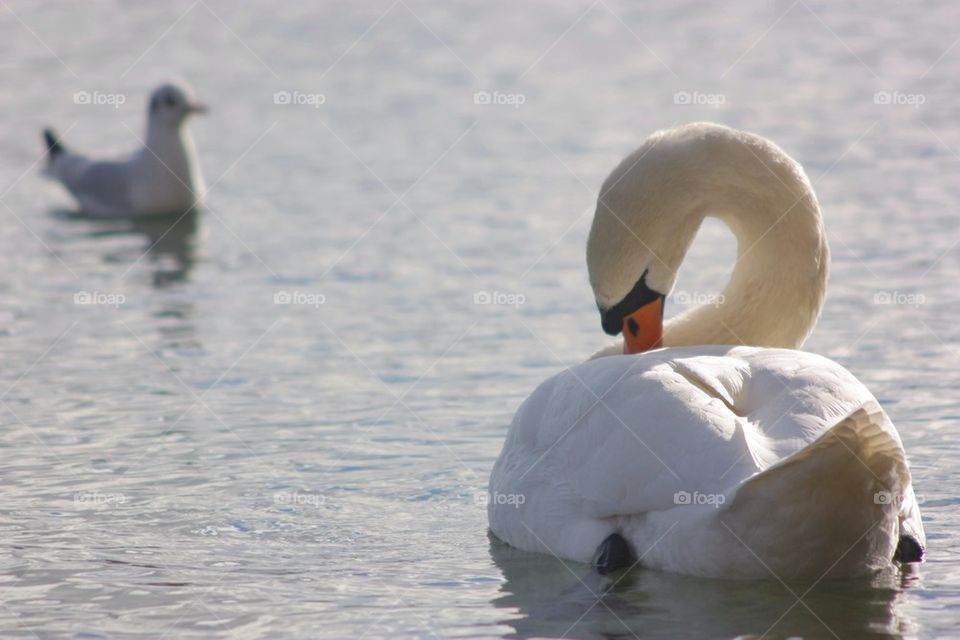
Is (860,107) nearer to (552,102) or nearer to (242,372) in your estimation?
(552,102)

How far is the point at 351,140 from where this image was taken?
17.7m

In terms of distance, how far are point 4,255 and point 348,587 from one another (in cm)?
835

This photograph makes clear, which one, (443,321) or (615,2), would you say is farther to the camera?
(615,2)

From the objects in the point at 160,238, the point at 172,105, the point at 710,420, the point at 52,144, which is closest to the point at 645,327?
the point at 710,420

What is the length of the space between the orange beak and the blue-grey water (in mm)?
1112

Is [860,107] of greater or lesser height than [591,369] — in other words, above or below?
above

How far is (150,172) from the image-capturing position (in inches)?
642

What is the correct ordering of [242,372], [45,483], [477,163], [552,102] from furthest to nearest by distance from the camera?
[552,102] → [477,163] → [242,372] → [45,483]

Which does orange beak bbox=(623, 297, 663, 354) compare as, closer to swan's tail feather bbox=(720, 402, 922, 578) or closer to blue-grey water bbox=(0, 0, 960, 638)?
blue-grey water bbox=(0, 0, 960, 638)

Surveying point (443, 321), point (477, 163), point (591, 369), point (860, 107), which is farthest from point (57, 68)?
point (591, 369)

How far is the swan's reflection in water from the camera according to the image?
619 centimetres

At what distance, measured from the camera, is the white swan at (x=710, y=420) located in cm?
605

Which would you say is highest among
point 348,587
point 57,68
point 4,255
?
point 57,68

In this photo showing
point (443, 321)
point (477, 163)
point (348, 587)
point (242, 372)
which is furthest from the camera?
point (477, 163)
